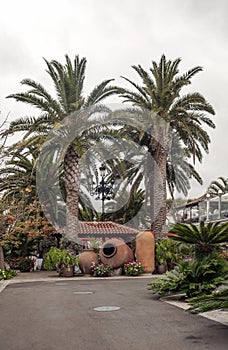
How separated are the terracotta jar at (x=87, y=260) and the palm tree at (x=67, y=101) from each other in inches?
53.8

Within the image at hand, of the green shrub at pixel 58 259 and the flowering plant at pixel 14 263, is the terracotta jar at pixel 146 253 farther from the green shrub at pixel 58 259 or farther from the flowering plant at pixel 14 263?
the flowering plant at pixel 14 263

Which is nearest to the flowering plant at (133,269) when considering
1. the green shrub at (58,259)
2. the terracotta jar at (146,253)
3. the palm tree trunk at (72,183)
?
the terracotta jar at (146,253)

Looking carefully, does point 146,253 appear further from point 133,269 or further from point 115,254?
point 115,254

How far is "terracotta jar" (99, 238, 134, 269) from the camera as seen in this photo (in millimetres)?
25234

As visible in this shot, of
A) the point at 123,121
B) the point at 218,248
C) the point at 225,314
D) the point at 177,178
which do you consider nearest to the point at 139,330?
the point at 225,314

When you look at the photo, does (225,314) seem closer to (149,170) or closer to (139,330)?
(139,330)

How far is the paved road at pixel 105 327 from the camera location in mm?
6801

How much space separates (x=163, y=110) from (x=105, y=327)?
20.0m

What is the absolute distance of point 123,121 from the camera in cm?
2748

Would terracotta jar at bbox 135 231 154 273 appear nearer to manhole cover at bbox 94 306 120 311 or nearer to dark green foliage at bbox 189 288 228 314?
manhole cover at bbox 94 306 120 311

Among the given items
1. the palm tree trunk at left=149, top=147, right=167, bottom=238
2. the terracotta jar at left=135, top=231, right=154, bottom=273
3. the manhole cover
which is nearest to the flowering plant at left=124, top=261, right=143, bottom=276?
the terracotta jar at left=135, top=231, right=154, bottom=273

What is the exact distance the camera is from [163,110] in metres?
26.8

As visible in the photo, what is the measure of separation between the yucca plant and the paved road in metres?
1.68

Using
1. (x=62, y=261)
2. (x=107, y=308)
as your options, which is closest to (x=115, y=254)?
(x=62, y=261)
